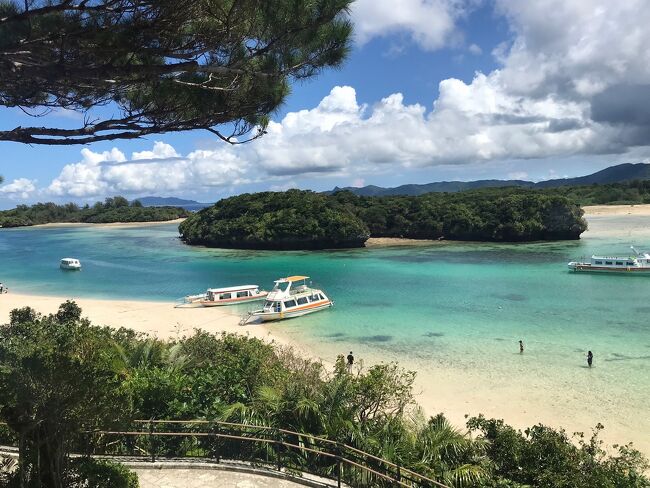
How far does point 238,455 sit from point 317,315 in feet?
79.0

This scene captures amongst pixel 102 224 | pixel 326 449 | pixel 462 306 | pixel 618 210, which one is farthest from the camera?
pixel 102 224

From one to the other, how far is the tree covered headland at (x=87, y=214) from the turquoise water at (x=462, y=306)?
321ft

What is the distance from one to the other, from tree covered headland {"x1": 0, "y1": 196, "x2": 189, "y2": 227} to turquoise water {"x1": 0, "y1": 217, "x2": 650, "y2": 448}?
97715 mm

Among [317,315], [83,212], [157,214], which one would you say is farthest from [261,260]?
[83,212]

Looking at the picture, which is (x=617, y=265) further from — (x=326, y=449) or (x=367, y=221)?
(x=326, y=449)

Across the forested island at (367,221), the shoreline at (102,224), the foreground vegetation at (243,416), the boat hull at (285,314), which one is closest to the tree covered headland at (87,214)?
the shoreline at (102,224)

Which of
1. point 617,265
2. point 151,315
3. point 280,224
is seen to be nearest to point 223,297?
point 151,315

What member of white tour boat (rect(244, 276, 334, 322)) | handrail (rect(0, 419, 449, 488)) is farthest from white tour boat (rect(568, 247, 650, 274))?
handrail (rect(0, 419, 449, 488))

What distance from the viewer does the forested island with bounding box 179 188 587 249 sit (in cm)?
7481

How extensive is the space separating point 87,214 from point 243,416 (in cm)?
19179

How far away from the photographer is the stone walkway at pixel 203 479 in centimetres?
820

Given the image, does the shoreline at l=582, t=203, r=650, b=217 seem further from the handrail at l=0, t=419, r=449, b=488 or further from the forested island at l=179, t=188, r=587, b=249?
the handrail at l=0, t=419, r=449, b=488

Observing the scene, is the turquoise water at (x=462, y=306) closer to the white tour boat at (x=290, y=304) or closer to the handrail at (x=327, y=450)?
the white tour boat at (x=290, y=304)

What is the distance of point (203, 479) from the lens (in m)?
8.40
